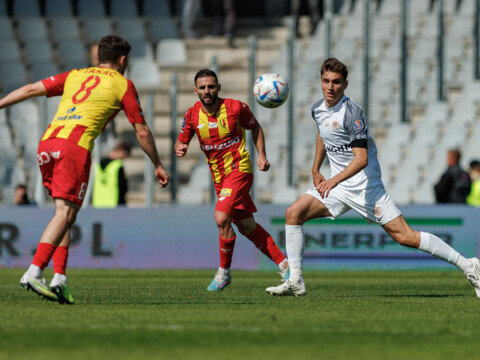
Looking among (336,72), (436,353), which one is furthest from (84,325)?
(336,72)

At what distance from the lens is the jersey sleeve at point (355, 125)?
814 centimetres

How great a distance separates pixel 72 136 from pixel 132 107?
477mm

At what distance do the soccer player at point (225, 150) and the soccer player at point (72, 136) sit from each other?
1831mm

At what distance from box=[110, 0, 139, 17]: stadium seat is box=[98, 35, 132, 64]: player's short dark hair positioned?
18.8m

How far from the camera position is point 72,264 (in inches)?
557

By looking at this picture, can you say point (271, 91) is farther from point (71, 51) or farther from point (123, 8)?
point (123, 8)

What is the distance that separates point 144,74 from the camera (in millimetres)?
23219

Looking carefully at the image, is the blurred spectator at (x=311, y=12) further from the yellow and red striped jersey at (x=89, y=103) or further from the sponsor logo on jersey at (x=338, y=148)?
the yellow and red striped jersey at (x=89, y=103)

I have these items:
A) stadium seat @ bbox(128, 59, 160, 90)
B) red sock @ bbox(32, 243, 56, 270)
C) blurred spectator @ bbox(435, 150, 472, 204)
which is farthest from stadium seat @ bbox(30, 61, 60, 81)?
red sock @ bbox(32, 243, 56, 270)

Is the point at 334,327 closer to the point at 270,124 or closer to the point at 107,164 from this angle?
the point at 107,164

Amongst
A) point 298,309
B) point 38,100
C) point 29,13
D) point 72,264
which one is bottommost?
point 72,264

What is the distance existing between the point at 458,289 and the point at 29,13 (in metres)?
18.1

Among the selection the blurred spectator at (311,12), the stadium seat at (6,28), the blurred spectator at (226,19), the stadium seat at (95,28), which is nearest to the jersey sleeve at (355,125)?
the blurred spectator at (226,19)

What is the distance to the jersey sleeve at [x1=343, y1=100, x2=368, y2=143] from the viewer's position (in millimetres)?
8141
